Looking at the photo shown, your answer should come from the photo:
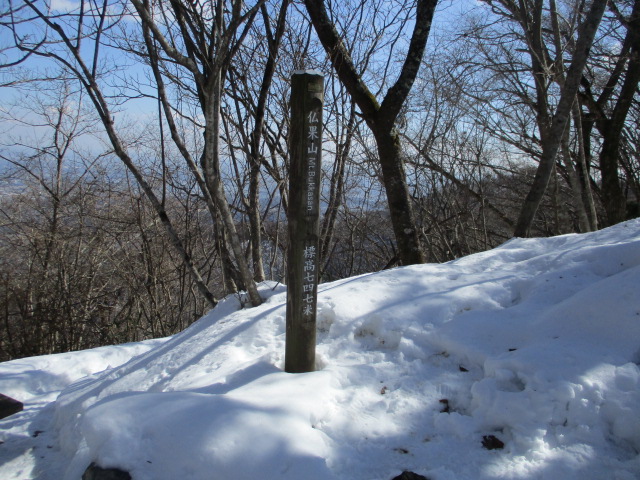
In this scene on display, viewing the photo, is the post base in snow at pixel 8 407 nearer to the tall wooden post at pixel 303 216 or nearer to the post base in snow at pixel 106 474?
the post base in snow at pixel 106 474

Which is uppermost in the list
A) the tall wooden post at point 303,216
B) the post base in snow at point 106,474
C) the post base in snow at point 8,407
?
the tall wooden post at point 303,216

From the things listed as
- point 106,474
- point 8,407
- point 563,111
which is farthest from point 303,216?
point 563,111

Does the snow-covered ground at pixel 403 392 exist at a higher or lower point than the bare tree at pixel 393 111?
lower

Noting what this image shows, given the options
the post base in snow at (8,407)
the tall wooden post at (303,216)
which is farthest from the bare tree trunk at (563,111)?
the post base in snow at (8,407)

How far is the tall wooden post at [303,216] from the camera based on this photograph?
2363 mm

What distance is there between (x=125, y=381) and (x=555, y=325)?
122 inches

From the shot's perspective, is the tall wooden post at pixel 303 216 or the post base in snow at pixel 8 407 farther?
the post base in snow at pixel 8 407

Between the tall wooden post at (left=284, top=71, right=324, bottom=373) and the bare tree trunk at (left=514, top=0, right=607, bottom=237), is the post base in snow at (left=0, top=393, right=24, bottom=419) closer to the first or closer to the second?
the tall wooden post at (left=284, top=71, right=324, bottom=373)

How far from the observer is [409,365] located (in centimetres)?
247

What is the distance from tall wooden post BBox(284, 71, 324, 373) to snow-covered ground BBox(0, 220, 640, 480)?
0.21 meters

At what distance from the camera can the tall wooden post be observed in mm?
2363

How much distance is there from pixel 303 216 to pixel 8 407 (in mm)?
3333

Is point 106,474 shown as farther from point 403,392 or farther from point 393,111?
point 393,111

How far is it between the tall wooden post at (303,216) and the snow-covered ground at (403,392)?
21 centimetres
